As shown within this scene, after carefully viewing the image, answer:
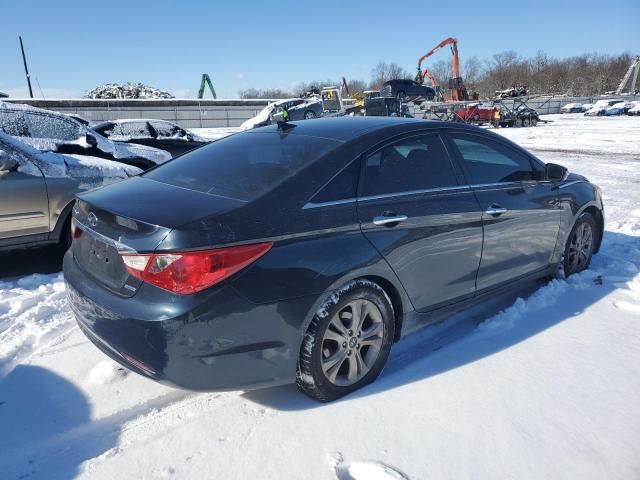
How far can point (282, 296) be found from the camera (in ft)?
A: 7.84

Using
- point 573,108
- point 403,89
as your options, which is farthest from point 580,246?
point 573,108

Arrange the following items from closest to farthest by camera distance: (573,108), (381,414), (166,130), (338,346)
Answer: (381,414) → (338,346) → (166,130) → (573,108)

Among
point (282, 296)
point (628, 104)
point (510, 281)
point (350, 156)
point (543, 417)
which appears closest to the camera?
point (282, 296)

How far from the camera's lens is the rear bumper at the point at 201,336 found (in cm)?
222

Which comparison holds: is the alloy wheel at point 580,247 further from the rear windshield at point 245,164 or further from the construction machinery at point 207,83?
the construction machinery at point 207,83

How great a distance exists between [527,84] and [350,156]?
8703 centimetres

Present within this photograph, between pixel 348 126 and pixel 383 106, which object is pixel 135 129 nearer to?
pixel 348 126

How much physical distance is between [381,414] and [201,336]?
1059mm

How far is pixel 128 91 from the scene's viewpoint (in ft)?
158

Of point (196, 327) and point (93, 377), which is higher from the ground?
point (196, 327)

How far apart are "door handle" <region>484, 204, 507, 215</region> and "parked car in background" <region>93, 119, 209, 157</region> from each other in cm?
820

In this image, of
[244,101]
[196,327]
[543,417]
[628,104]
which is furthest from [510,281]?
[628,104]

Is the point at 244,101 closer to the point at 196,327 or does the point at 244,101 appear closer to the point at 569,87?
the point at 196,327

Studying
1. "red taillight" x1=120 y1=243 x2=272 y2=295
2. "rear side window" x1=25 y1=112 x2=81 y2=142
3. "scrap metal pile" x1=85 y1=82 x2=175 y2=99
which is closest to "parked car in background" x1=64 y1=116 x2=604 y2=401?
"red taillight" x1=120 y1=243 x2=272 y2=295
